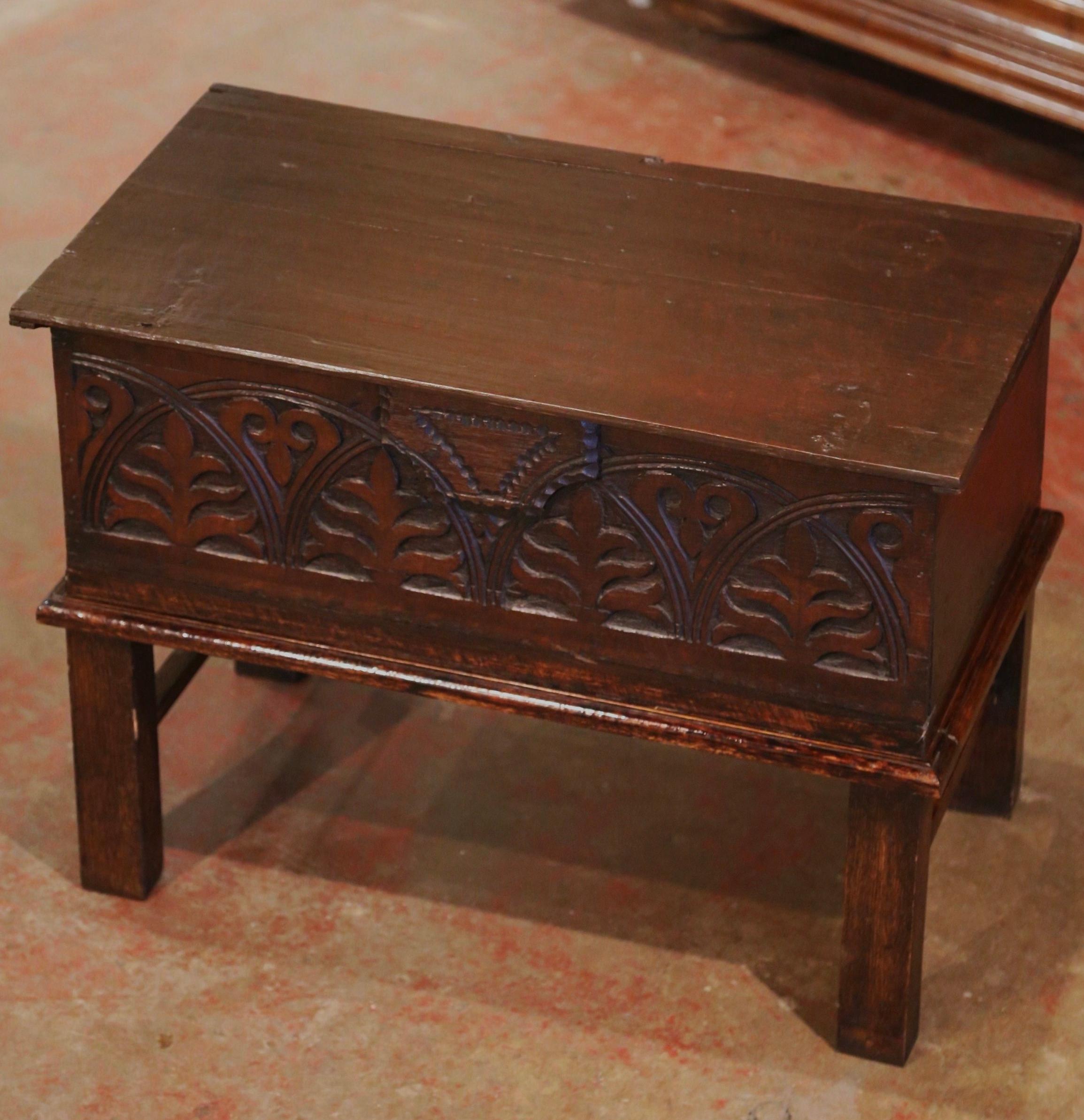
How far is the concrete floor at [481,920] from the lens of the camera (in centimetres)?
254

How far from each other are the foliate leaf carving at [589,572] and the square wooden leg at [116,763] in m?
0.56

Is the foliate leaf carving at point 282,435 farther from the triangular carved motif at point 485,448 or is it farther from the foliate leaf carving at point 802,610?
the foliate leaf carving at point 802,610

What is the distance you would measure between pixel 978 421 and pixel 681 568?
1.19ft

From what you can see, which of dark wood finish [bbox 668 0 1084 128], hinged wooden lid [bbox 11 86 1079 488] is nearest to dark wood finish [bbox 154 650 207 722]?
hinged wooden lid [bbox 11 86 1079 488]

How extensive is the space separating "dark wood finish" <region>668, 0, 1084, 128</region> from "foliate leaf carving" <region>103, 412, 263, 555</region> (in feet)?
8.41

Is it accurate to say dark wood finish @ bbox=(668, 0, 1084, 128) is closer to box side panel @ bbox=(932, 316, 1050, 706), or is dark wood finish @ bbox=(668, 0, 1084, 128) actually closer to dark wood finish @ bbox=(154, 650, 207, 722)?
box side panel @ bbox=(932, 316, 1050, 706)

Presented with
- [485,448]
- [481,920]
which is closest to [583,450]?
[485,448]

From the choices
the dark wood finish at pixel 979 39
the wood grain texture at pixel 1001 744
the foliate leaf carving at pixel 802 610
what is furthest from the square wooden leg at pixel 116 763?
the dark wood finish at pixel 979 39

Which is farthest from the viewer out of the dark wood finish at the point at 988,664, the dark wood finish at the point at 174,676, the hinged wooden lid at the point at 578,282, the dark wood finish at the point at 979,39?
the dark wood finish at the point at 979,39

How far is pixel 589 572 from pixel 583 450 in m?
0.16

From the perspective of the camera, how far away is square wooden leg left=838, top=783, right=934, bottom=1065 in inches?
93.7

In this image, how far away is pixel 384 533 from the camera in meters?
2.38

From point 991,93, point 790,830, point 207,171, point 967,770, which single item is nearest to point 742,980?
point 790,830

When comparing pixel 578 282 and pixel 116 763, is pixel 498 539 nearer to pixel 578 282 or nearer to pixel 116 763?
pixel 578 282
